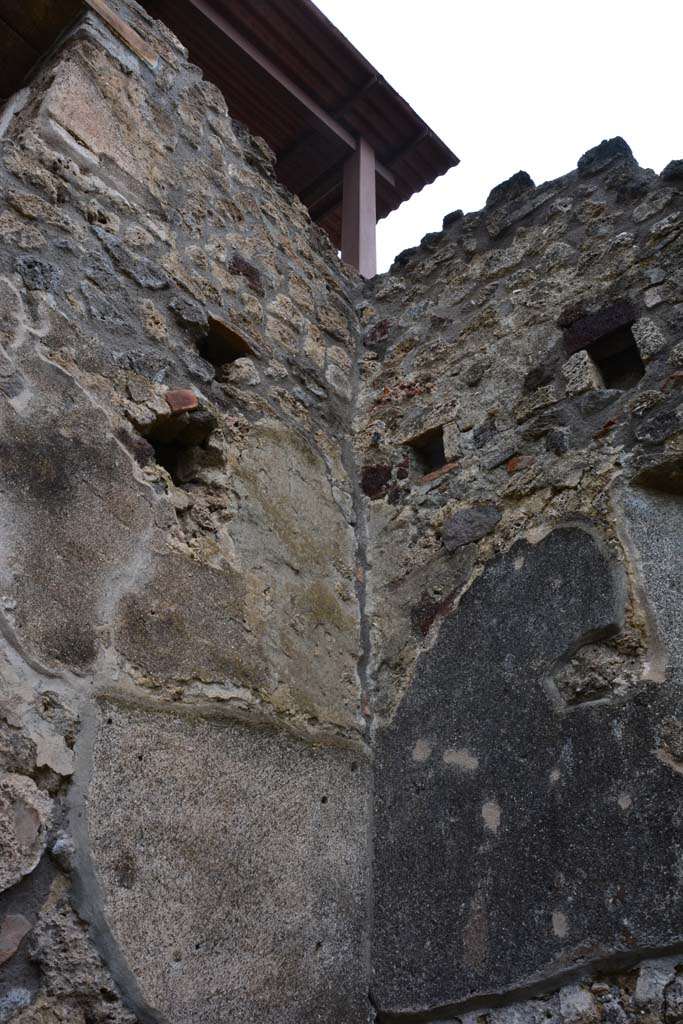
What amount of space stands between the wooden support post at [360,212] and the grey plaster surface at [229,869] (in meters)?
2.67

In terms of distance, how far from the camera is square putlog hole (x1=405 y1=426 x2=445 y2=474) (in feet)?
9.41

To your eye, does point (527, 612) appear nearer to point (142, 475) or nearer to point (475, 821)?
point (475, 821)

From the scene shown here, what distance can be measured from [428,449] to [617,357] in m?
0.68

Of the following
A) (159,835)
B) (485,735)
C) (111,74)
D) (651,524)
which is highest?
(111,74)

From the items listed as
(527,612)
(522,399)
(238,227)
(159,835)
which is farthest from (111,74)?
(159,835)

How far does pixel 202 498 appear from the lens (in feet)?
7.50

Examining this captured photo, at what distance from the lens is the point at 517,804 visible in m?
1.97

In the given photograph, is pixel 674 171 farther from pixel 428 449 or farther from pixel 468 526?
pixel 468 526

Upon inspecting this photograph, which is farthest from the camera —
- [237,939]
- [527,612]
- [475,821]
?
[527,612]

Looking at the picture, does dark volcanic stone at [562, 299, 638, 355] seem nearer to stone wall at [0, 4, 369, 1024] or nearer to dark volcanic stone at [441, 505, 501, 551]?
dark volcanic stone at [441, 505, 501, 551]

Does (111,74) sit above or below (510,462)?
above

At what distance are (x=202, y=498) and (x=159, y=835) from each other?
0.88 m

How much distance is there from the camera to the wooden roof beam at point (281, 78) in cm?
446

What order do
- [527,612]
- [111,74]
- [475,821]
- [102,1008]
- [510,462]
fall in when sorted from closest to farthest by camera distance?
[102,1008], [475,821], [527,612], [510,462], [111,74]
